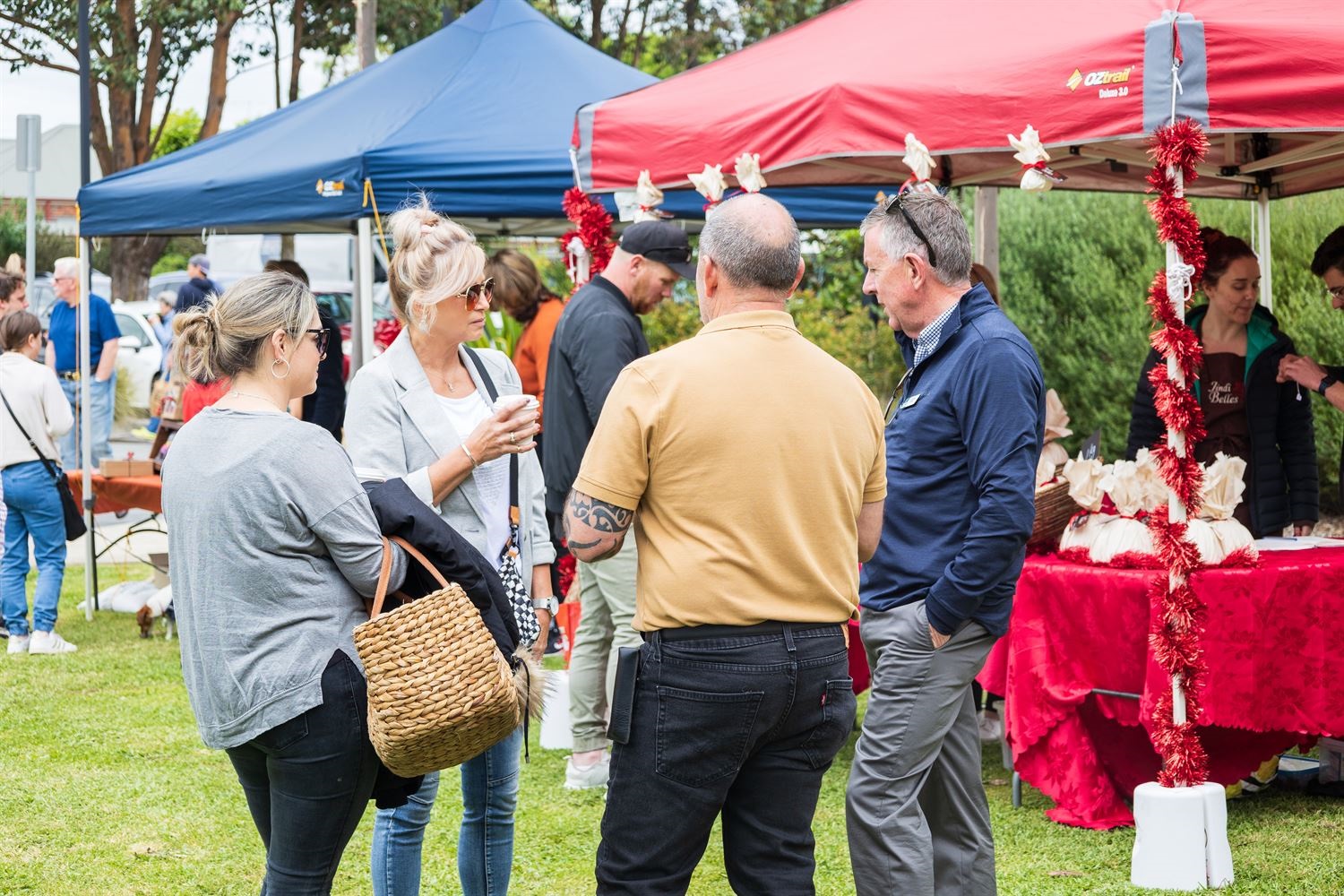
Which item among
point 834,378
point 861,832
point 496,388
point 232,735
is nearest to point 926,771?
point 861,832

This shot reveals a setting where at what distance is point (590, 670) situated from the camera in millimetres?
5441

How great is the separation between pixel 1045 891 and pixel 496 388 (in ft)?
7.13

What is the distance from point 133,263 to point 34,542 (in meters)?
16.6

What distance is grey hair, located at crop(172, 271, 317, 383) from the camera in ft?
8.98

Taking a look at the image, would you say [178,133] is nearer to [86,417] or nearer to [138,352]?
[138,352]

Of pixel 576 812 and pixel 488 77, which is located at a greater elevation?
pixel 488 77

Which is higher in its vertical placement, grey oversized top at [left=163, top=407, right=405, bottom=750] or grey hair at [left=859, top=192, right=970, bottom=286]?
grey hair at [left=859, top=192, right=970, bottom=286]

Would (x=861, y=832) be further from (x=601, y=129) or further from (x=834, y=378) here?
(x=601, y=129)

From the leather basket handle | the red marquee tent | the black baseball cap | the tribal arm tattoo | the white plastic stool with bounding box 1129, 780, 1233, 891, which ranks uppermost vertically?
the red marquee tent

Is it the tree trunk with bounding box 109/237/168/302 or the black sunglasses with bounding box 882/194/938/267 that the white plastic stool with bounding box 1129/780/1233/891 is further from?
the tree trunk with bounding box 109/237/168/302

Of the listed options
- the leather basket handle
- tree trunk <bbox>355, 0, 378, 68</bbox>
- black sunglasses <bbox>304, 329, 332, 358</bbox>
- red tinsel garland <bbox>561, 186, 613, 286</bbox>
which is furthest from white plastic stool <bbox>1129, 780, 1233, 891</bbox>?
tree trunk <bbox>355, 0, 378, 68</bbox>

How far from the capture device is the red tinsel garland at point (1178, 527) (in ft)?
13.8

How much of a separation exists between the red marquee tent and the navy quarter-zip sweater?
1.11 m

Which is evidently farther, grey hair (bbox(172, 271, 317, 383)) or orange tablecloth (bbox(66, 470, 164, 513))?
orange tablecloth (bbox(66, 470, 164, 513))
